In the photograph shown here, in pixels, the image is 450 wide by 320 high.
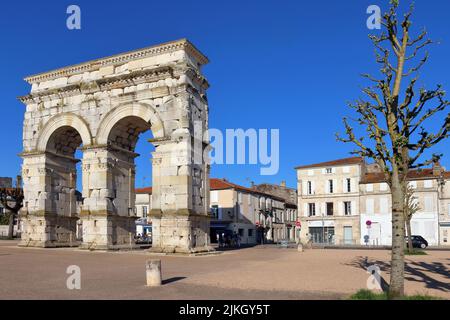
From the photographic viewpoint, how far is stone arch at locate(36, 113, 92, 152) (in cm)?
2552

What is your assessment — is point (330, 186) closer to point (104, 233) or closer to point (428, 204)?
point (428, 204)

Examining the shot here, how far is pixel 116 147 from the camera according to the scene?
25.2 metres

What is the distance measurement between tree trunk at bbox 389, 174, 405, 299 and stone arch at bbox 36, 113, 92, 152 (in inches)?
751

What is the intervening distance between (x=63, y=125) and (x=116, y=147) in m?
3.81

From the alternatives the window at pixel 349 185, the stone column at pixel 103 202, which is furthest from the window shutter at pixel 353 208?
the stone column at pixel 103 202

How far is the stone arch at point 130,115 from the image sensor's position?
23516 millimetres

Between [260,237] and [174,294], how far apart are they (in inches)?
1756

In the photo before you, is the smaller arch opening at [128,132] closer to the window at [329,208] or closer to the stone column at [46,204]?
the stone column at [46,204]

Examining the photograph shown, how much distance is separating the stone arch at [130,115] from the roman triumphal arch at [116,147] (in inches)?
2.1

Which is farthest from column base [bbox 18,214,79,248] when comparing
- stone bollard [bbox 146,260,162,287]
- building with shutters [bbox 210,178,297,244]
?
building with shutters [bbox 210,178,297,244]

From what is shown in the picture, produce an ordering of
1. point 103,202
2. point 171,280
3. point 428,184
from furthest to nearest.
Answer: point 428,184 < point 103,202 < point 171,280

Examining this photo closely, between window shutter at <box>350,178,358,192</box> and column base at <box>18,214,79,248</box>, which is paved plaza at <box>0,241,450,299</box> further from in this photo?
window shutter at <box>350,178,358,192</box>

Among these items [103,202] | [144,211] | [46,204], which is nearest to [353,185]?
[144,211]

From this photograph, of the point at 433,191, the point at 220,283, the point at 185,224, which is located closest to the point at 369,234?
the point at 433,191
